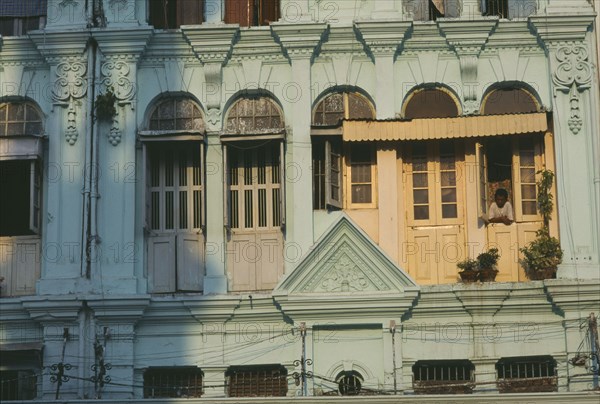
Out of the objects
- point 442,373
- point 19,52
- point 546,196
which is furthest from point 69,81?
point 546,196

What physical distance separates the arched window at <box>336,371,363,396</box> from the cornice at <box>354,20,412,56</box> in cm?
448

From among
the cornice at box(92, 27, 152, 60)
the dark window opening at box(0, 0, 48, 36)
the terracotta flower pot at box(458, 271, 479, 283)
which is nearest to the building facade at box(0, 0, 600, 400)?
the cornice at box(92, 27, 152, 60)

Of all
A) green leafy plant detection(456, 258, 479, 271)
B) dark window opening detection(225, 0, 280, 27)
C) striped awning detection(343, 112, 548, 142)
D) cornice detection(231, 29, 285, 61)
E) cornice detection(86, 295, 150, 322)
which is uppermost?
dark window opening detection(225, 0, 280, 27)

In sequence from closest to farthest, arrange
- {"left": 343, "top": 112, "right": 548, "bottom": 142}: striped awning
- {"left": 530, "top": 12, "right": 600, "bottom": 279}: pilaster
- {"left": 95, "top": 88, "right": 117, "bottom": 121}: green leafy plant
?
1. {"left": 530, "top": 12, "right": 600, "bottom": 279}: pilaster
2. {"left": 343, "top": 112, "right": 548, "bottom": 142}: striped awning
3. {"left": 95, "top": 88, "right": 117, "bottom": 121}: green leafy plant

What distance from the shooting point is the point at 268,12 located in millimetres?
20609

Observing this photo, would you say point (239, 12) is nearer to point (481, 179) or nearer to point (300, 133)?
point (300, 133)

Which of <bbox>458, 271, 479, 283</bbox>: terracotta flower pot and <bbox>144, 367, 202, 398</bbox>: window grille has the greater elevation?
<bbox>458, 271, 479, 283</bbox>: terracotta flower pot

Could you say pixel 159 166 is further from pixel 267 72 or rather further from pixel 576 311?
pixel 576 311

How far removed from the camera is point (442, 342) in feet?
63.0

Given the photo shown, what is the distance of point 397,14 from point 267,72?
78.6 inches

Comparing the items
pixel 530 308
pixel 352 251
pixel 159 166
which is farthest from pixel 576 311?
pixel 159 166

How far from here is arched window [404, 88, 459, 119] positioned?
65.8ft

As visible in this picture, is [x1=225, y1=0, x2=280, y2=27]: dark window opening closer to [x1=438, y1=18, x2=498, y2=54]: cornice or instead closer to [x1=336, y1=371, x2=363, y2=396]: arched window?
[x1=438, y1=18, x2=498, y2=54]: cornice

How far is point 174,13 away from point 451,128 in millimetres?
4384
